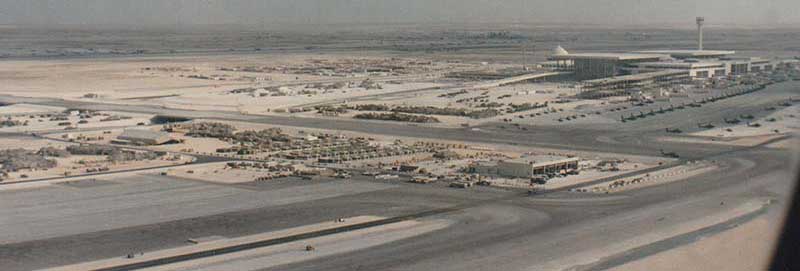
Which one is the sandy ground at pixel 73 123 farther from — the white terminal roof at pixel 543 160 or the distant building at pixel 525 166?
the white terminal roof at pixel 543 160

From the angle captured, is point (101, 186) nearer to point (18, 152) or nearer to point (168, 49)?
point (18, 152)

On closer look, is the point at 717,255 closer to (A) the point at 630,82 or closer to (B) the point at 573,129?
(B) the point at 573,129

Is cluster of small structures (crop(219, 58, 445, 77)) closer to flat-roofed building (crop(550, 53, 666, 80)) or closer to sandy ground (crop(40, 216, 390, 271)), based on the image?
flat-roofed building (crop(550, 53, 666, 80))

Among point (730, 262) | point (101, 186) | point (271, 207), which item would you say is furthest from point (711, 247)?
point (101, 186)

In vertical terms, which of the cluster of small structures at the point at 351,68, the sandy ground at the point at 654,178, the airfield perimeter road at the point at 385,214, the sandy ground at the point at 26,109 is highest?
the airfield perimeter road at the point at 385,214

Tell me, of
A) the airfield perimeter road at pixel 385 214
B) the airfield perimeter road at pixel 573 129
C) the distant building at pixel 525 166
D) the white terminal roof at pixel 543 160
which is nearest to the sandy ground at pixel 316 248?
the airfield perimeter road at pixel 385 214
